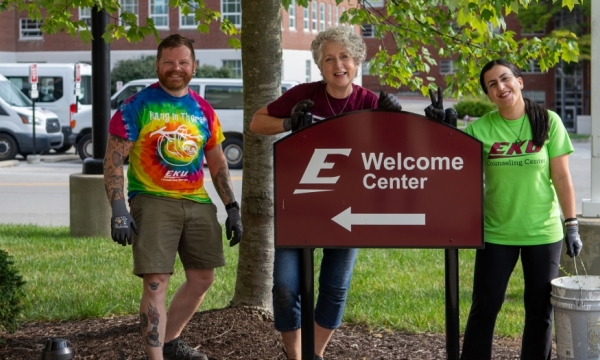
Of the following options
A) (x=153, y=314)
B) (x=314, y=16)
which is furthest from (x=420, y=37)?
(x=314, y=16)

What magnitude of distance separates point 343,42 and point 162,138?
1.04 metres

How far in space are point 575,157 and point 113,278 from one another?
71.6ft

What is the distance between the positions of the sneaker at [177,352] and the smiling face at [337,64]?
1.74 m

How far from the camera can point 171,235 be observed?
468cm

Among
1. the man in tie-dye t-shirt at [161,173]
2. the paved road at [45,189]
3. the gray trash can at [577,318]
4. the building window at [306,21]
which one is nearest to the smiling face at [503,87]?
the gray trash can at [577,318]

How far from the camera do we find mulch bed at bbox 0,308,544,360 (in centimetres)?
536

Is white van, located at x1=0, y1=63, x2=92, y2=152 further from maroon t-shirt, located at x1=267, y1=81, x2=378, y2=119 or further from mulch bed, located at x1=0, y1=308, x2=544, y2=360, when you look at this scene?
maroon t-shirt, located at x1=267, y1=81, x2=378, y2=119

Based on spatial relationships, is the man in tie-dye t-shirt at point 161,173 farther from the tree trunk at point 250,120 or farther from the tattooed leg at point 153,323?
the tree trunk at point 250,120

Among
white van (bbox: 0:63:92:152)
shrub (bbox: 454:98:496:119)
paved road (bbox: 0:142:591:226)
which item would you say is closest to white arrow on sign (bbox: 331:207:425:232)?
paved road (bbox: 0:142:591:226)

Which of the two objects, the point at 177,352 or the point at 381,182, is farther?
the point at 177,352

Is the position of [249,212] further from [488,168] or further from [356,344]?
[488,168]

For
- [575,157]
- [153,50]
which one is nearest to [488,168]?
[575,157]

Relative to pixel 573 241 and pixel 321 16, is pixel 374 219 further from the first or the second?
pixel 321 16

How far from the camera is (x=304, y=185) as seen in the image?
12.7 ft
